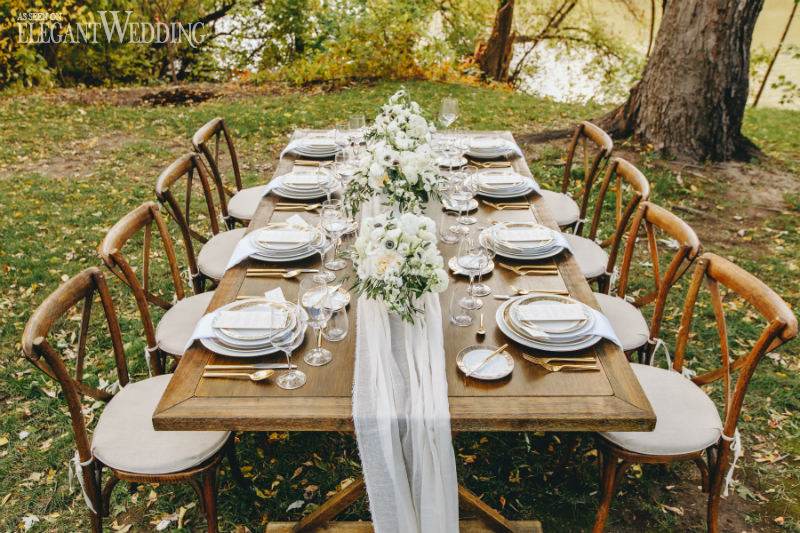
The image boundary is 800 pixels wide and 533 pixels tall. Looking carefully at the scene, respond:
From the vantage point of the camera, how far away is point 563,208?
409 centimetres

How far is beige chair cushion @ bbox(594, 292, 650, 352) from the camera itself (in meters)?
2.75

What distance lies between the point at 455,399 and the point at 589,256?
78.6 inches

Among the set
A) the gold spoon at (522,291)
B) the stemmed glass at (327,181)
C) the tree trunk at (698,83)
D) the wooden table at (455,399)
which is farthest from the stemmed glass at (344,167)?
the tree trunk at (698,83)

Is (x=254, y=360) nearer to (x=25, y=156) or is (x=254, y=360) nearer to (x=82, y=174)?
(x=82, y=174)

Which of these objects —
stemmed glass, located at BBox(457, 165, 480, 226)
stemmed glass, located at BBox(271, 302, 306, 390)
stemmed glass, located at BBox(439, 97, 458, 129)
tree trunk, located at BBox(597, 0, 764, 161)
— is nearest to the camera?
stemmed glass, located at BBox(271, 302, 306, 390)

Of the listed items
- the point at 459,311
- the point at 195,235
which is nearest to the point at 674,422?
the point at 459,311

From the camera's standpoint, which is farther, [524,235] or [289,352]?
[524,235]

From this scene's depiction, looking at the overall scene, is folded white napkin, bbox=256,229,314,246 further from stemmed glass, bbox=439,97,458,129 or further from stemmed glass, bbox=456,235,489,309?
stemmed glass, bbox=439,97,458,129

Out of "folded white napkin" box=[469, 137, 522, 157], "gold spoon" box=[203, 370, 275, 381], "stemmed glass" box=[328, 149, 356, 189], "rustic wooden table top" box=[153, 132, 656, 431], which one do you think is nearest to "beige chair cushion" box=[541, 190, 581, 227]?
"folded white napkin" box=[469, 137, 522, 157]

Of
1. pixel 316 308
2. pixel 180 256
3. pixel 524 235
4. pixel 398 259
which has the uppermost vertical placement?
pixel 398 259

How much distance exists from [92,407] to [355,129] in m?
2.25

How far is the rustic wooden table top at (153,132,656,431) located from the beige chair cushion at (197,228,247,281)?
4.54 feet

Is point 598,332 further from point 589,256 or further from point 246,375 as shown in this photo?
point 589,256

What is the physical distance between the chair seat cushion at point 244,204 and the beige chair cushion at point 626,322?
237 centimetres
